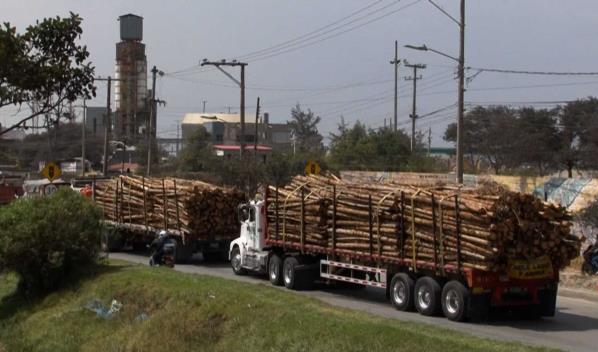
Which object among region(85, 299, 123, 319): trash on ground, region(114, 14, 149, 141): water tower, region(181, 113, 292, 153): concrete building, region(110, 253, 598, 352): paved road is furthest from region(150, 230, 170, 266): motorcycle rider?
region(181, 113, 292, 153): concrete building

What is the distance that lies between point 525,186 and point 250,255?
18.2 m

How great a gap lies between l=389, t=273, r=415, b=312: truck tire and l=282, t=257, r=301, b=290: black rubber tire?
373 centimetres

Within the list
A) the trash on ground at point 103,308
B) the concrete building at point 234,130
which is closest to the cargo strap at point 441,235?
the trash on ground at point 103,308

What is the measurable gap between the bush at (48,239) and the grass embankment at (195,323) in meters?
0.58

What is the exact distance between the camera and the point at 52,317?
1878 cm

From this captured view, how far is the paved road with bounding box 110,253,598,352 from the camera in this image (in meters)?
15.2

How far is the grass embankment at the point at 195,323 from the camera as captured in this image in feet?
39.2

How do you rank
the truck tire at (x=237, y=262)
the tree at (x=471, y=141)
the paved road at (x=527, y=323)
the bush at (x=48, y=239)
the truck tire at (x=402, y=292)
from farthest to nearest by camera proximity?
1. the tree at (x=471, y=141)
2. the truck tire at (x=237, y=262)
3. the bush at (x=48, y=239)
4. the truck tire at (x=402, y=292)
5. the paved road at (x=527, y=323)

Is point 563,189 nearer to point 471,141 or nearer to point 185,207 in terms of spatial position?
point 185,207

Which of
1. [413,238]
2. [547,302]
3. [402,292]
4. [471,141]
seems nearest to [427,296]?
[402,292]

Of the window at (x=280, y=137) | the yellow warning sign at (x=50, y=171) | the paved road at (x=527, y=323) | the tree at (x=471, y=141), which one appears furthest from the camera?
the window at (x=280, y=137)

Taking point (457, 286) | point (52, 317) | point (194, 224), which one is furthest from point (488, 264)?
point (194, 224)

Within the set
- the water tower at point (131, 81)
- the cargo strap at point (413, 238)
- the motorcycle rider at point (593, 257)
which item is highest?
the water tower at point (131, 81)

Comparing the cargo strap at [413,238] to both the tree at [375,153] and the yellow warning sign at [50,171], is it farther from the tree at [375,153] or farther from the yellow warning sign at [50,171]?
the tree at [375,153]
